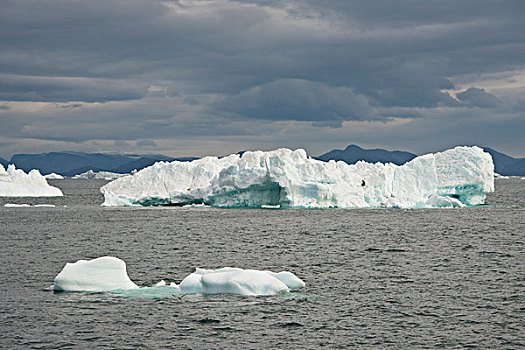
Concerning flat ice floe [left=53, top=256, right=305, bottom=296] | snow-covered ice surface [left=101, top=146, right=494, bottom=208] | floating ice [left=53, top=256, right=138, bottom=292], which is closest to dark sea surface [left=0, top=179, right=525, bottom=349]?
flat ice floe [left=53, top=256, right=305, bottom=296]

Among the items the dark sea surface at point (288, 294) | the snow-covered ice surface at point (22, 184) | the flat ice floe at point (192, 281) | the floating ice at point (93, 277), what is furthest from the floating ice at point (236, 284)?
the snow-covered ice surface at point (22, 184)

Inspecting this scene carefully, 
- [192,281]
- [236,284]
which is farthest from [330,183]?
[236,284]

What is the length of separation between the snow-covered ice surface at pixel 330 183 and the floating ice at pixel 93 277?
102ft

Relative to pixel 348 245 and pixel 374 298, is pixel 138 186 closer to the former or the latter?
pixel 348 245

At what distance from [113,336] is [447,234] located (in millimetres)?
28572

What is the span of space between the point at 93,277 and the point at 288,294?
6.37 m

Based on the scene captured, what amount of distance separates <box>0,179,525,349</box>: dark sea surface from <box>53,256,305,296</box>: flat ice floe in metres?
0.44

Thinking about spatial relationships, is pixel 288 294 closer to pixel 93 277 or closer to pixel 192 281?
pixel 192 281

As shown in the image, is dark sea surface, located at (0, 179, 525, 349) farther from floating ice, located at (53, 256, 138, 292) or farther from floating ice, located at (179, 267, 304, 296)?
floating ice, located at (53, 256, 138, 292)

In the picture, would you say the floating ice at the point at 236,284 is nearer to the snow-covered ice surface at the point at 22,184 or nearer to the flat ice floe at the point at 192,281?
the flat ice floe at the point at 192,281

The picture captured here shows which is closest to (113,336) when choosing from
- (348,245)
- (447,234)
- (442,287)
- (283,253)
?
(442,287)

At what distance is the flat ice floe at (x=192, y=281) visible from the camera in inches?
781

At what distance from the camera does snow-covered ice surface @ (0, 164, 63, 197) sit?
8638 cm

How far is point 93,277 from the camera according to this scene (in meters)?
20.8
